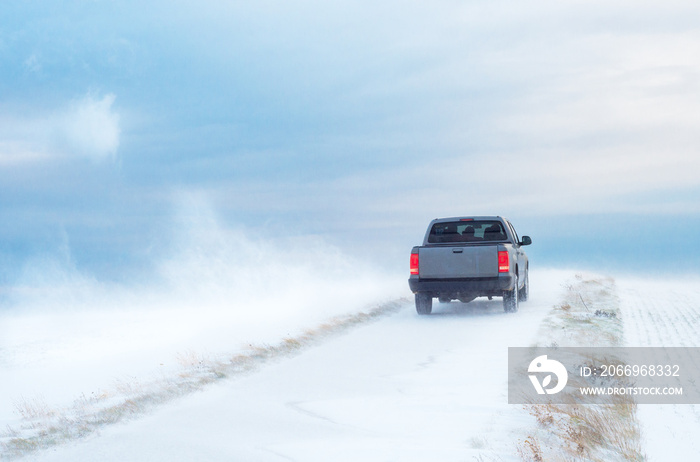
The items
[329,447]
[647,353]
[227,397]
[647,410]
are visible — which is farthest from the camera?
[647,353]

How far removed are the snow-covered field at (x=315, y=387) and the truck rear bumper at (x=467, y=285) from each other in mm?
716

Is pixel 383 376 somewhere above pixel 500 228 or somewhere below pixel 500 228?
below

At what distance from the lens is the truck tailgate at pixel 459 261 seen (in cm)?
1480

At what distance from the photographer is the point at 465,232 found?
53.7 ft

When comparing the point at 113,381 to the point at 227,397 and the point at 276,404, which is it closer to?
the point at 227,397

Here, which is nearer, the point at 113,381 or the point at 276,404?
the point at 276,404

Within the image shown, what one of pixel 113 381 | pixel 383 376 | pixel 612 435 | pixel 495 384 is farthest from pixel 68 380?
pixel 612 435

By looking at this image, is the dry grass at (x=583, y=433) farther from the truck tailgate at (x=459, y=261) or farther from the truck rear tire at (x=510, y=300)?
the truck rear tire at (x=510, y=300)

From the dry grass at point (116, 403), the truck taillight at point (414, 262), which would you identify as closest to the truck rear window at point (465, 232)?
the truck taillight at point (414, 262)

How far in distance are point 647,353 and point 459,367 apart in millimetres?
3149

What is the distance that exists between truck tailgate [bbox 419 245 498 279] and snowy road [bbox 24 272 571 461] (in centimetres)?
341

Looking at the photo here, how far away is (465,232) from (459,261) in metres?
1.67

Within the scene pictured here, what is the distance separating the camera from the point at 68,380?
9367 millimetres

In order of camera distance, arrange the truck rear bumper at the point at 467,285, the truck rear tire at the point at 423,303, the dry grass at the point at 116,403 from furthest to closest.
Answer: the truck rear tire at the point at 423,303, the truck rear bumper at the point at 467,285, the dry grass at the point at 116,403
